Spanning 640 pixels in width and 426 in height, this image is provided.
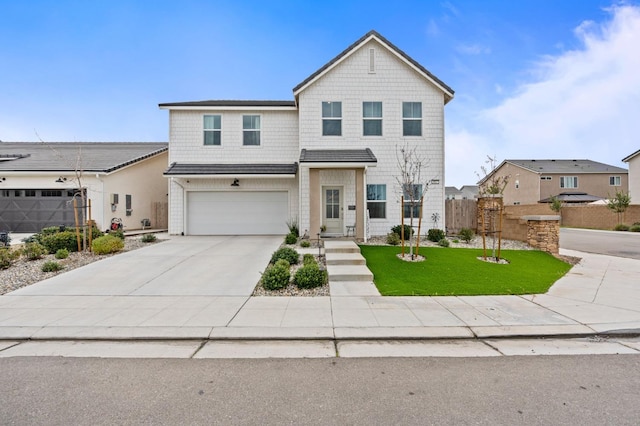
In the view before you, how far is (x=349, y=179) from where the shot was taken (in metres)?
13.5

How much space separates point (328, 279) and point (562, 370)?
15.4ft

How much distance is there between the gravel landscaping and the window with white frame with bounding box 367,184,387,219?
32.7 feet

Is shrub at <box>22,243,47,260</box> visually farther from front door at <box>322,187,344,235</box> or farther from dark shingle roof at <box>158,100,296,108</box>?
front door at <box>322,187,344,235</box>

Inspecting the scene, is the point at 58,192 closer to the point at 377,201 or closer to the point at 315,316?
the point at 377,201

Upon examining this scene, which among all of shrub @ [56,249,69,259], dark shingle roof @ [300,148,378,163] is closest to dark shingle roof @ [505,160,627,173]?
dark shingle roof @ [300,148,378,163]

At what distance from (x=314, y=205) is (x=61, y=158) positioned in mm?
13120

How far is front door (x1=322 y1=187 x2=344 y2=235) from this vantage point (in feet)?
45.0

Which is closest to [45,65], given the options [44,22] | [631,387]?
[44,22]

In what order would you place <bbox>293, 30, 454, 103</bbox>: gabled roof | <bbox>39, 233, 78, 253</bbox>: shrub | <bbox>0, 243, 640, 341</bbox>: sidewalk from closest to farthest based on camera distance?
<bbox>0, 243, 640, 341</bbox>: sidewalk < <bbox>39, 233, 78, 253</bbox>: shrub < <bbox>293, 30, 454, 103</bbox>: gabled roof

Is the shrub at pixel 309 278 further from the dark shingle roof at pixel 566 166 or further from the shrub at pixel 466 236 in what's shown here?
the dark shingle roof at pixel 566 166

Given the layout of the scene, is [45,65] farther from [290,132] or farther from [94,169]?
[290,132]

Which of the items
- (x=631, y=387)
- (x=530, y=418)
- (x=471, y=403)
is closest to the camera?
(x=530, y=418)

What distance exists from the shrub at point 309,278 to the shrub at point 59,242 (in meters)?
8.66

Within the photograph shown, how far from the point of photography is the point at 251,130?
15133 millimetres
